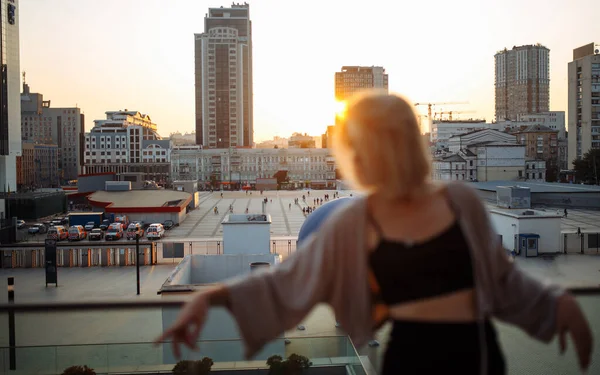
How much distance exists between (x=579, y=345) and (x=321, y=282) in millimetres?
745

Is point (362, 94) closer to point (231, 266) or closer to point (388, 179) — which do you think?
point (388, 179)

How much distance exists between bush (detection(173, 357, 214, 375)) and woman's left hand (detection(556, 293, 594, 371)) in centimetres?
162

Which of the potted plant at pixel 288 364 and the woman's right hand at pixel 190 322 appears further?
the potted plant at pixel 288 364

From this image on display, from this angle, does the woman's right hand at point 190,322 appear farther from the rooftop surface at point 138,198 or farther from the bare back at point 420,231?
the rooftop surface at point 138,198

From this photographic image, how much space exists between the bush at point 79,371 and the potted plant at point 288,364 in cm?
118

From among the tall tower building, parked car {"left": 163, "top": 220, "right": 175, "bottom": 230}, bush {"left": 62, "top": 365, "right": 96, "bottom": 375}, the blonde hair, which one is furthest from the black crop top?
the tall tower building

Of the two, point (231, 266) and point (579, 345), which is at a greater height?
point (579, 345)

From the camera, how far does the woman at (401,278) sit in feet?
4.46

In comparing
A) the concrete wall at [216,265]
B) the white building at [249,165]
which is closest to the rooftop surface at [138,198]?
the concrete wall at [216,265]

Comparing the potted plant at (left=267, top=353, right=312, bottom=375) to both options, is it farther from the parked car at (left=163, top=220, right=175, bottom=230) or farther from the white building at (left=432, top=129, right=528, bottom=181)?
the white building at (left=432, top=129, right=528, bottom=181)

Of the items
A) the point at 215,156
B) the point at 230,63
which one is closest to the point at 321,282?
the point at 215,156

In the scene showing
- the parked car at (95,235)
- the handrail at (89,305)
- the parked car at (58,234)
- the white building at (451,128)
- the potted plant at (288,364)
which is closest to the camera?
the handrail at (89,305)

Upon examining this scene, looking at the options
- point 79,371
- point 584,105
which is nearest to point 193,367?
point 79,371

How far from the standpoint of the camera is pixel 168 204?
123ft
